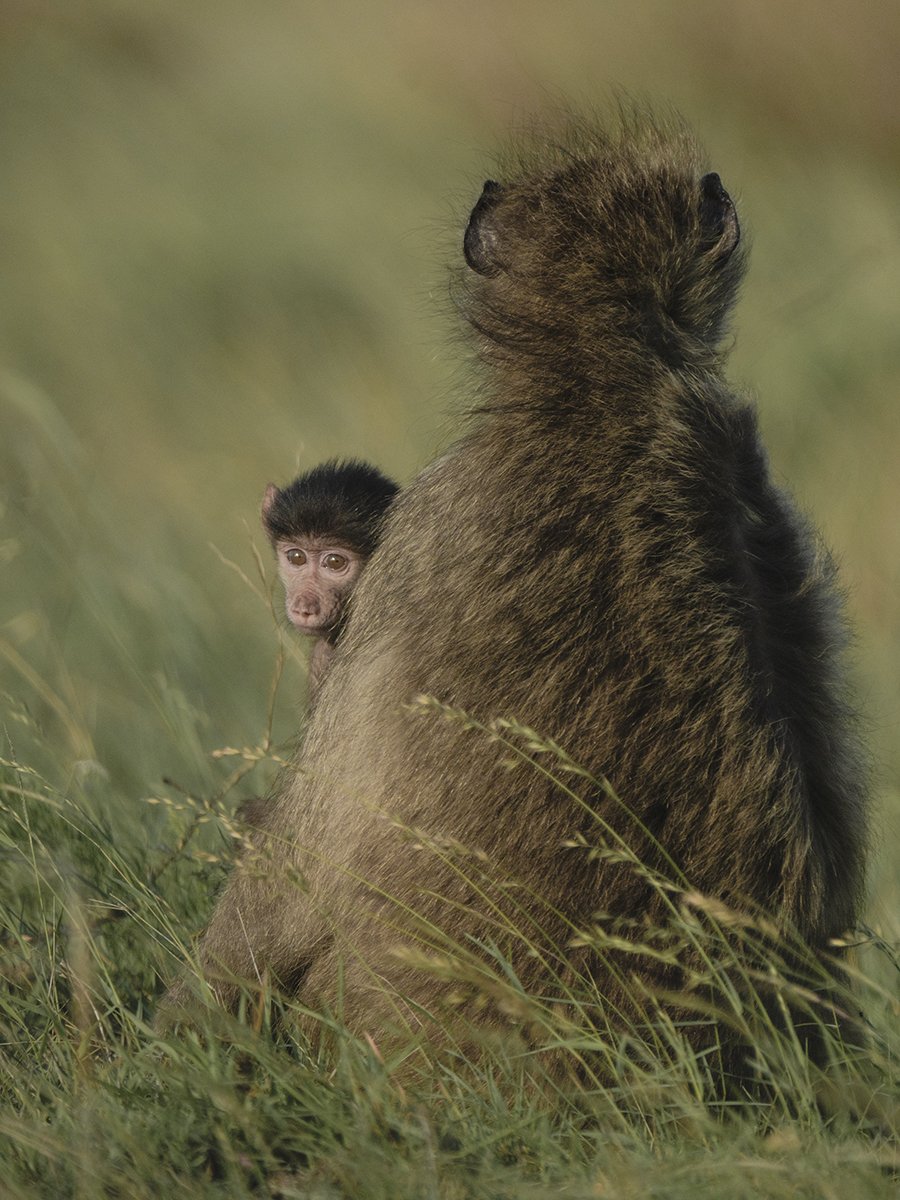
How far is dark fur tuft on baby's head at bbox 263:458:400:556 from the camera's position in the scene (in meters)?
4.07

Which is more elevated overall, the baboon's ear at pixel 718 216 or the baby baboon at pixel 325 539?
the baboon's ear at pixel 718 216

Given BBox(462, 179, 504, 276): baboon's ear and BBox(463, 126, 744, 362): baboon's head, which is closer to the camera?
BBox(463, 126, 744, 362): baboon's head

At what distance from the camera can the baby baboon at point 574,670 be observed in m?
2.64

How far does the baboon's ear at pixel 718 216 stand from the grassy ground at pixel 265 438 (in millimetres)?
593

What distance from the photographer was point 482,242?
314cm

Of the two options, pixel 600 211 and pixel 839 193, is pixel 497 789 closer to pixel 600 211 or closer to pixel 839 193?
pixel 600 211

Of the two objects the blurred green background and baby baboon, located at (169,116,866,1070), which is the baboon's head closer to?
baby baboon, located at (169,116,866,1070)

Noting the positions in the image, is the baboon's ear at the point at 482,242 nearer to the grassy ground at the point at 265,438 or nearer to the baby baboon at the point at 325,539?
the grassy ground at the point at 265,438

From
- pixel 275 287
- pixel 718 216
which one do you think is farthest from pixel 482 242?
pixel 275 287

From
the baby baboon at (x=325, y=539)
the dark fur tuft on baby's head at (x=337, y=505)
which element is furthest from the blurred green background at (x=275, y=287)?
the dark fur tuft on baby's head at (x=337, y=505)

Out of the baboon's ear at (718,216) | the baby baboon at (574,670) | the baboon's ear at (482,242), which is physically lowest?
the baby baboon at (574,670)

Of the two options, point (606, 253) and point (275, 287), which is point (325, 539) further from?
point (275, 287)

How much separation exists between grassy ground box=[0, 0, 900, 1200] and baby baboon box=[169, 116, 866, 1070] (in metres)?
0.21

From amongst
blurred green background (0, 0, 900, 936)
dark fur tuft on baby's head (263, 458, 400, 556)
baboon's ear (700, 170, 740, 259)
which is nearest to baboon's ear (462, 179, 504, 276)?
blurred green background (0, 0, 900, 936)
